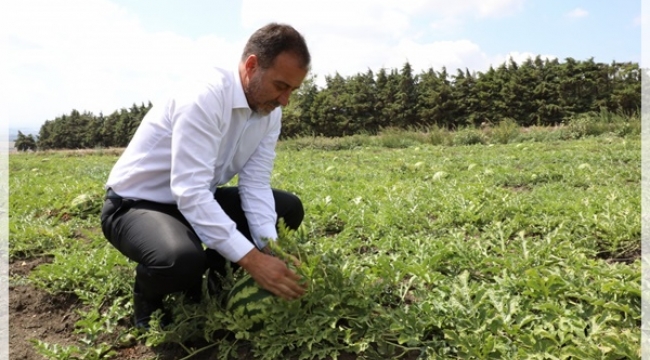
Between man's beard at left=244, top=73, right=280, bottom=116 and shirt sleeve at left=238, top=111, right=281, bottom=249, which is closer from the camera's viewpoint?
man's beard at left=244, top=73, right=280, bottom=116

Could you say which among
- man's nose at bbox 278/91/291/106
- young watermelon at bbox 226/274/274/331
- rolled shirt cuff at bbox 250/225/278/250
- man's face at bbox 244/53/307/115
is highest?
man's face at bbox 244/53/307/115

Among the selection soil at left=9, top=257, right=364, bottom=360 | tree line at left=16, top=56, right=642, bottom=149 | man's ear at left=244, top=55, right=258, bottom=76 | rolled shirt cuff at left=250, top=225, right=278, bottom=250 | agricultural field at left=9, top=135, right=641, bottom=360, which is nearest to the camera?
agricultural field at left=9, top=135, right=641, bottom=360

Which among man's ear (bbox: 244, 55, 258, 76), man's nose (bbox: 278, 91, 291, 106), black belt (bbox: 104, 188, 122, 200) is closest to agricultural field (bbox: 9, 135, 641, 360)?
black belt (bbox: 104, 188, 122, 200)

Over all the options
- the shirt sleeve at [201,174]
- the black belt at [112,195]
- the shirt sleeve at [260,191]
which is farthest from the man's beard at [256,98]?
the black belt at [112,195]

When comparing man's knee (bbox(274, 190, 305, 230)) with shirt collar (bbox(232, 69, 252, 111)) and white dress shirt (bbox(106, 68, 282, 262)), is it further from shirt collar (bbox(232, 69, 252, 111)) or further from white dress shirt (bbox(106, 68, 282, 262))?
shirt collar (bbox(232, 69, 252, 111))

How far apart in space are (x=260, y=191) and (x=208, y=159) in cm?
49

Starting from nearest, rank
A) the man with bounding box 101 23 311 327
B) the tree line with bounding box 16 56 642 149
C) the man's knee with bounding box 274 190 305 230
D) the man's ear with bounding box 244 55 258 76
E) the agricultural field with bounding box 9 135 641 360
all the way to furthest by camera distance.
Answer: the agricultural field with bounding box 9 135 641 360
the man with bounding box 101 23 311 327
the man's ear with bounding box 244 55 258 76
the man's knee with bounding box 274 190 305 230
the tree line with bounding box 16 56 642 149

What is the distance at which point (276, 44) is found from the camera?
231 centimetres

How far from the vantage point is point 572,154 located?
7.00 meters

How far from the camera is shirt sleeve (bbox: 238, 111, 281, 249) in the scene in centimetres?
265

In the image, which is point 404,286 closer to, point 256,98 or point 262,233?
point 262,233

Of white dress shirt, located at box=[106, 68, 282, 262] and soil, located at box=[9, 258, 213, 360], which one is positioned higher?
white dress shirt, located at box=[106, 68, 282, 262]

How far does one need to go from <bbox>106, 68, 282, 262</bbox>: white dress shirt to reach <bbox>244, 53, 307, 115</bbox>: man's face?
78 millimetres

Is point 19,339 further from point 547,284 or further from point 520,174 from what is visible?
point 520,174
